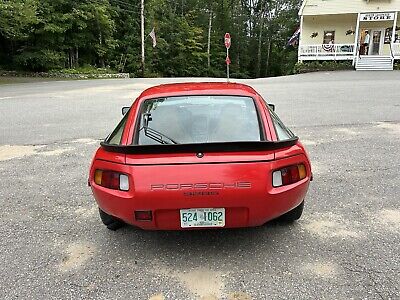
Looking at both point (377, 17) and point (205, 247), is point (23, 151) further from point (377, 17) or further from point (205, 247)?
point (377, 17)

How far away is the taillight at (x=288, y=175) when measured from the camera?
281cm

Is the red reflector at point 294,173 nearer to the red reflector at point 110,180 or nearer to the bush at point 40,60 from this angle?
the red reflector at point 110,180

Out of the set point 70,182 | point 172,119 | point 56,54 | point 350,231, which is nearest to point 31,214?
point 70,182

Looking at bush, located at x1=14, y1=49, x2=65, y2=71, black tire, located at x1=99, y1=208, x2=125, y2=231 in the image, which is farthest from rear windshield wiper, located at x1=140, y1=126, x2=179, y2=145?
bush, located at x1=14, y1=49, x2=65, y2=71

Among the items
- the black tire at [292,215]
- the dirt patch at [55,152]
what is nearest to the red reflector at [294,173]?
the black tire at [292,215]

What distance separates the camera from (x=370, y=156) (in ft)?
19.3

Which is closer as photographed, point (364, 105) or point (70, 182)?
point (70, 182)

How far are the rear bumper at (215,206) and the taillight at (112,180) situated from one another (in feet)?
0.16

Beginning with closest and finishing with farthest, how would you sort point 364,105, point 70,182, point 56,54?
point 70,182
point 364,105
point 56,54

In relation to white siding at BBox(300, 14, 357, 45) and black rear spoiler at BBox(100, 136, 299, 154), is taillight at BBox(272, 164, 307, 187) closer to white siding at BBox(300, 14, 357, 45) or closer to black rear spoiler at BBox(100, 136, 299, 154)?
black rear spoiler at BBox(100, 136, 299, 154)

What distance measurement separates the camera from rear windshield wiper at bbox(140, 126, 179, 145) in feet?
10.3

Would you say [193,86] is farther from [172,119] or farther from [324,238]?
[324,238]

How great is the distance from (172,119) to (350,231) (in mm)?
1989

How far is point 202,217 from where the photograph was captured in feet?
9.18
